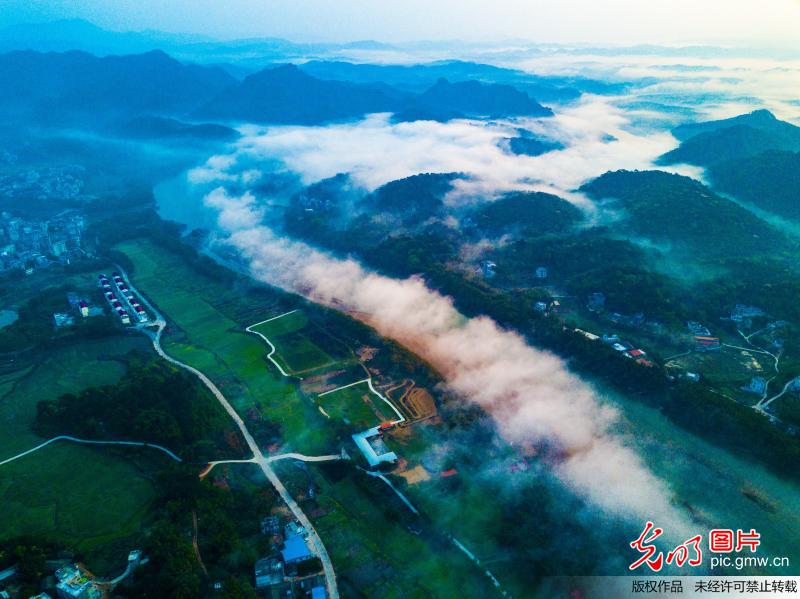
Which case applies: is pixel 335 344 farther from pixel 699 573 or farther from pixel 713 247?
pixel 713 247

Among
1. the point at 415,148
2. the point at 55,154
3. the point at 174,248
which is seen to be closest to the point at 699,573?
the point at 174,248

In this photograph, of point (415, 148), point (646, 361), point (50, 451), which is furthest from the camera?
point (415, 148)

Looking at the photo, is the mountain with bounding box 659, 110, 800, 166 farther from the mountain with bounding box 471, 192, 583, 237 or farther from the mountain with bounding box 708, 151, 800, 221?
the mountain with bounding box 471, 192, 583, 237

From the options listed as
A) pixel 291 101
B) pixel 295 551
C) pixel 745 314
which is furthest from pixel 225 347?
pixel 291 101

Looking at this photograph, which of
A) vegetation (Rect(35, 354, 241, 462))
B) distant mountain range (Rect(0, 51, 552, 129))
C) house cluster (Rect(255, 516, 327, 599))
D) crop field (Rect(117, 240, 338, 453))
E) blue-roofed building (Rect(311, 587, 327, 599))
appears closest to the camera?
blue-roofed building (Rect(311, 587, 327, 599))

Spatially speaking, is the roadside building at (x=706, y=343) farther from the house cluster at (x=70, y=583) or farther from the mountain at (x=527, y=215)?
the house cluster at (x=70, y=583)

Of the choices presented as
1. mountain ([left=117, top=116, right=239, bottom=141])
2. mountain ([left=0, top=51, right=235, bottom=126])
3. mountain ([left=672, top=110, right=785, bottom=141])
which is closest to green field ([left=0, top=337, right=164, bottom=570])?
mountain ([left=117, top=116, right=239, bottom=141])

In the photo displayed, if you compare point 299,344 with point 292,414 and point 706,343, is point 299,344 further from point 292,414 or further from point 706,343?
point 706,343
